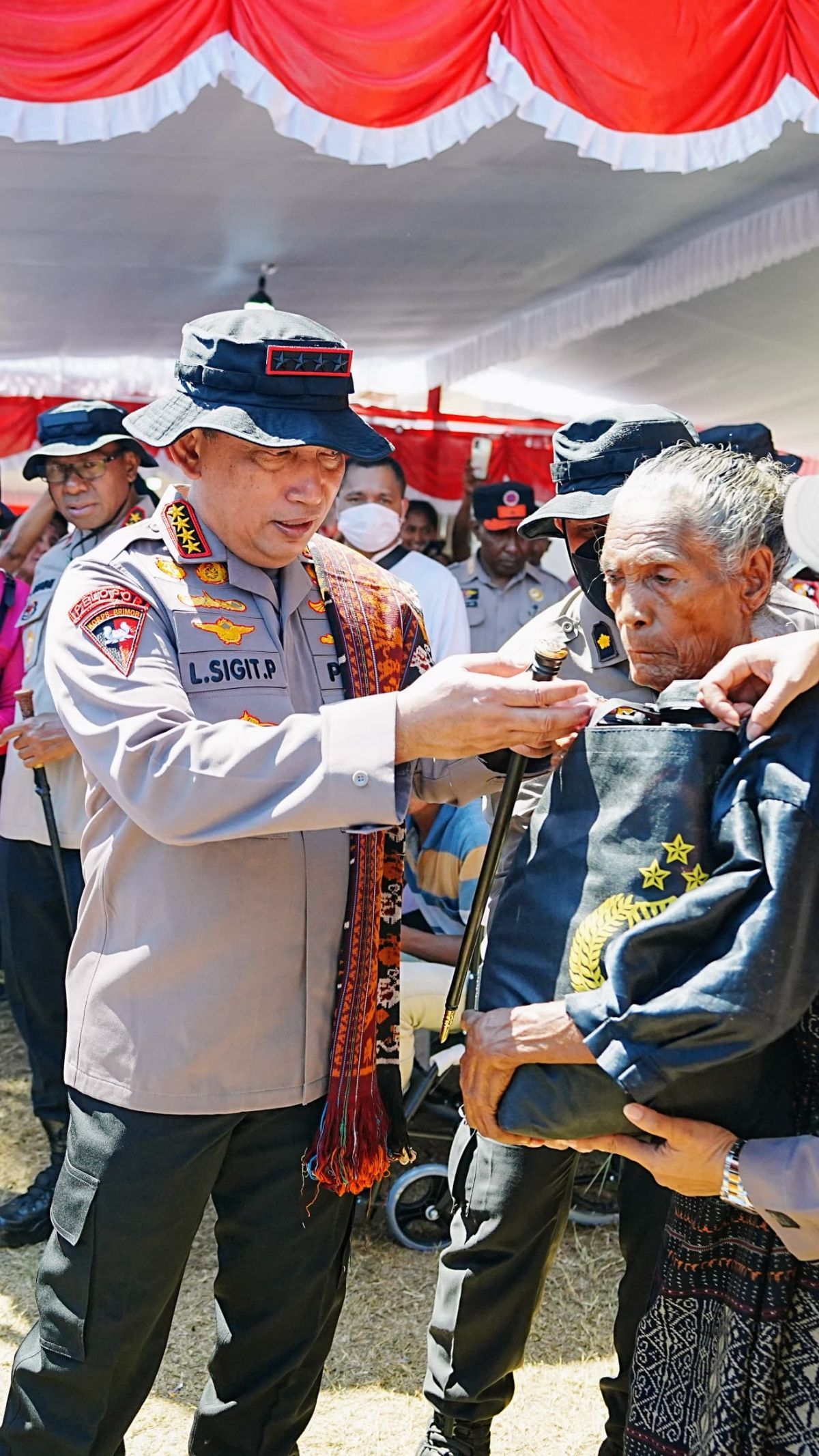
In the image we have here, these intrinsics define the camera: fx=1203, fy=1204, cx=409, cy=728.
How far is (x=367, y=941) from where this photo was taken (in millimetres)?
2059

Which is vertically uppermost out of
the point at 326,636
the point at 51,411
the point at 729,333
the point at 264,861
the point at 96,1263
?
the point at 729,333

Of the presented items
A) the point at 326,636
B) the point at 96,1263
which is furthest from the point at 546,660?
the point at 96,1263

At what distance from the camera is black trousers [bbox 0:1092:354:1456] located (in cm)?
191

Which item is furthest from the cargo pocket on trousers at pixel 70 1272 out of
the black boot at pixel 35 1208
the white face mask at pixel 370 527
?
the white face mask at pixel 370 527

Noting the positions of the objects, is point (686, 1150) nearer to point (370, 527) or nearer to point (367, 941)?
point (367, 941)

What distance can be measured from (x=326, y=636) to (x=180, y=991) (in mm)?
661

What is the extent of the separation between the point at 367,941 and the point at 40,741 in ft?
6.17

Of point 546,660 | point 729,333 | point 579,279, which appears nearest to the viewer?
point 546,660

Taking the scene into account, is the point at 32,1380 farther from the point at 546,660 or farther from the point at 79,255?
the point at 79,255

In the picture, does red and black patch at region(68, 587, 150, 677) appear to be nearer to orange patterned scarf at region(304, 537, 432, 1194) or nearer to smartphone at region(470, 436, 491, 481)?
orange patterned scarf at region(304, 537, 432, 1194)

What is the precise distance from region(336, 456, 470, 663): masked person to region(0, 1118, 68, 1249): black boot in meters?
2.20

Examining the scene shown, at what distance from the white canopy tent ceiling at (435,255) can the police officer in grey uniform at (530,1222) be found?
3.12m

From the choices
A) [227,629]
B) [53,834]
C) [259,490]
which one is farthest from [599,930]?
[53,834]

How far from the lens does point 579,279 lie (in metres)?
8.00
